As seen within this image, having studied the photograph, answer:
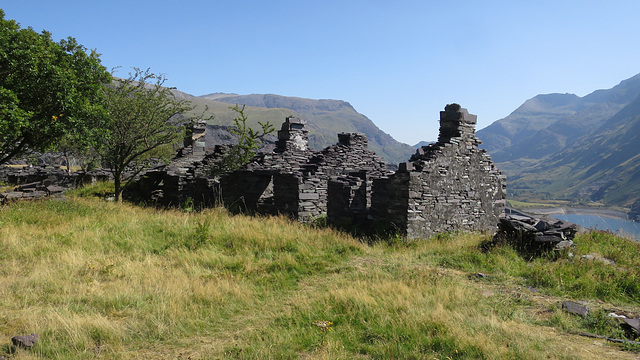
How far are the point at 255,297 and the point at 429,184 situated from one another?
26.9ft

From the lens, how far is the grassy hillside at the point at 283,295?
4.81 meters

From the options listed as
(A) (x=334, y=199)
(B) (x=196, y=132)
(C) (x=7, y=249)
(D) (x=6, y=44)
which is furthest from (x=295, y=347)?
(B) (x=196, y=132)

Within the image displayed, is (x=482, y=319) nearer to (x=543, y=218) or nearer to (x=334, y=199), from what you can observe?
(x=543, y=218)

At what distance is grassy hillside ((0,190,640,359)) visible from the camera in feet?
15.8

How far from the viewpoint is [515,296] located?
22.7 ft

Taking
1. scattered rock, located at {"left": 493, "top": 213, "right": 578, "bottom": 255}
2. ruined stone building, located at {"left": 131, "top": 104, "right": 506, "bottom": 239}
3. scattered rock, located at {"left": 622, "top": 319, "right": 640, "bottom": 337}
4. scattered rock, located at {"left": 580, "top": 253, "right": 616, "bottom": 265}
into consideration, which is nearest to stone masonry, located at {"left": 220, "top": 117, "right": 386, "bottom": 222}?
ruined stone building, located at {"left": 131, "top": 104, "right": 506, "bottom": 239}

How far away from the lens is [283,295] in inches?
269

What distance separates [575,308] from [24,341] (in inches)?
320

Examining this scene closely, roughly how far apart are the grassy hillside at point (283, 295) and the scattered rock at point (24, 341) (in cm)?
12

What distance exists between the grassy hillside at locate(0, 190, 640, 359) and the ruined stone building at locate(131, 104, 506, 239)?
91.6 inches

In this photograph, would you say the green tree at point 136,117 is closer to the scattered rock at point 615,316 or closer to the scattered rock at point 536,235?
the scattered rock at point 536,235

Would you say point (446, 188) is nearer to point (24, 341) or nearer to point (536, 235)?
point (536, 235)

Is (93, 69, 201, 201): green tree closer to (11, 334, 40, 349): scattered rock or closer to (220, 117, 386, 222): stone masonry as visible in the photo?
(220, 117, 386, 222): stone masonry

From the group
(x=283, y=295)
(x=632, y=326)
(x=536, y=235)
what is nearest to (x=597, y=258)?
(x=536, y=235)
